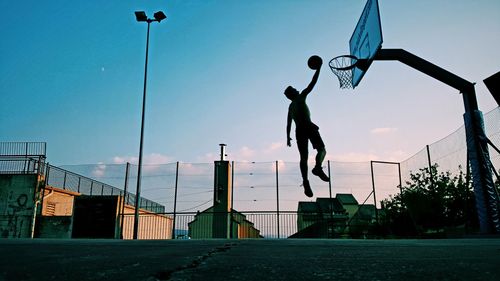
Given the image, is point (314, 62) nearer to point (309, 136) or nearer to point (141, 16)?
point (309, 136)

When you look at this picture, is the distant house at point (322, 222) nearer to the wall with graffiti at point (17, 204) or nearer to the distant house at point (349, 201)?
the distant house at point (349, 201)

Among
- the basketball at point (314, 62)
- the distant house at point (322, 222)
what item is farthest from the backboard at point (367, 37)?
the distant house at point (322, 222)

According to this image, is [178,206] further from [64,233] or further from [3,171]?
[3,171]

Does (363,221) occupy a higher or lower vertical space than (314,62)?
lower

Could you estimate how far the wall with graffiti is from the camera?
14234 millimetres

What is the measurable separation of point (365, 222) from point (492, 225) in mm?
6389

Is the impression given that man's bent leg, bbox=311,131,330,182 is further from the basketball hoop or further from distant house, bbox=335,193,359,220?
distant house, bbox=335,193,359,220

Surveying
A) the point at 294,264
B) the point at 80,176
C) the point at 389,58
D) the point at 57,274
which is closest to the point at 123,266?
the point at 57,274

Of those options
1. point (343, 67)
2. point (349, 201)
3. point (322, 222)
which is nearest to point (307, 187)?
point (343, 67)

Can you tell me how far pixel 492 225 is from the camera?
7070 millimetres

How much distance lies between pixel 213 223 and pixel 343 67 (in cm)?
821

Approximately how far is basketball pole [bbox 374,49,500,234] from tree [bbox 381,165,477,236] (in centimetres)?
221

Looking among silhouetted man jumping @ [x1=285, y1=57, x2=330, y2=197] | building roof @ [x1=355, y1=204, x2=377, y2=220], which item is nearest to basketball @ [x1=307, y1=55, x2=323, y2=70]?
silhouetted man jumping @ [x1=285, y1=57, x2=330, y2=197]

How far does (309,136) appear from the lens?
4863 mm
